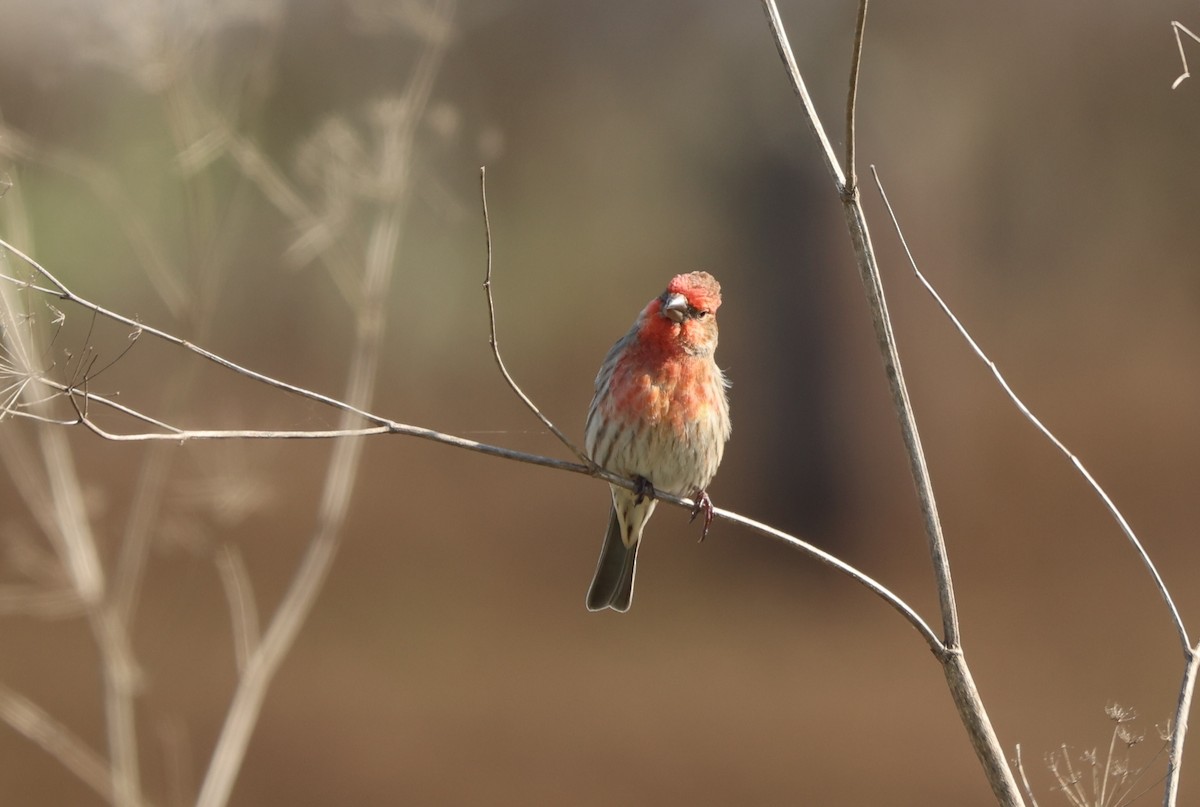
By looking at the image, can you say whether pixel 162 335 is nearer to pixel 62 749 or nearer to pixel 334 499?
pixel 334 499

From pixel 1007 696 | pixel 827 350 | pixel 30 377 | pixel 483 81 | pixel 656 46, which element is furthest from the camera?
pixel 656 46

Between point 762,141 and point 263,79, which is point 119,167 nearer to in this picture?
point 263,79

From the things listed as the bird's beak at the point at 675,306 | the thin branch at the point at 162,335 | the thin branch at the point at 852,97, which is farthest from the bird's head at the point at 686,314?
the thin branch at the point at 162,335

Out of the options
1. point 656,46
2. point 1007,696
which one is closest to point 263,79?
point 1007,696

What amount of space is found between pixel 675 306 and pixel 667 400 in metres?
0.42

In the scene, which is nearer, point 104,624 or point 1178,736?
point 1178,736

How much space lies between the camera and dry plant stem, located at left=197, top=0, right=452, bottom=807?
4.70m

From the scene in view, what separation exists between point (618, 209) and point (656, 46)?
271 cm

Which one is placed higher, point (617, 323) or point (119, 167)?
point (617, 323)

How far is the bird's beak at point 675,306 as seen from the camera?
5184 millimetres

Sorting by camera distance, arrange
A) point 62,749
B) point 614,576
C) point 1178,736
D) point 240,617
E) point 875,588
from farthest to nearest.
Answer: point 614,576, point 240,617, point 62,749, point 875,588, point 1178,736

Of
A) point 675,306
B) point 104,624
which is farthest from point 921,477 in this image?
point 104,624

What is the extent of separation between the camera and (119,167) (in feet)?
24.4

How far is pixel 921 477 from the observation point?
283 centimetres
